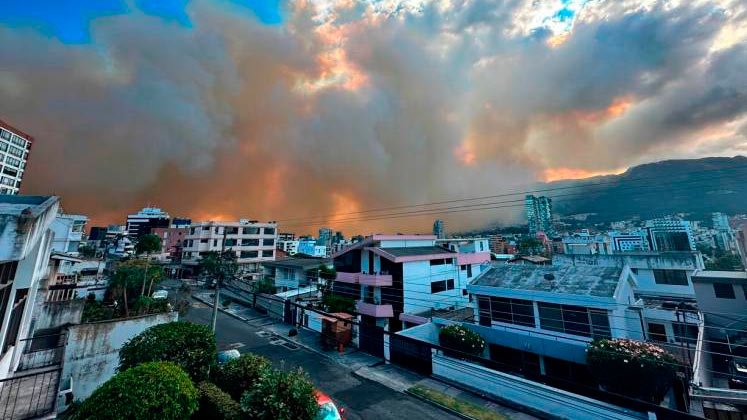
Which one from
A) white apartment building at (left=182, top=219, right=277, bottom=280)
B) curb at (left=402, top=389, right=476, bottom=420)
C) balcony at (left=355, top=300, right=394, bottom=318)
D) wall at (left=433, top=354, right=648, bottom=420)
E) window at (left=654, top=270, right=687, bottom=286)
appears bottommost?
curb at (left=402, top=389, right=476, bottom=420)

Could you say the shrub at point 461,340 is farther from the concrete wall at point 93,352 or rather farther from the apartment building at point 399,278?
the concrete wall at point 93,352

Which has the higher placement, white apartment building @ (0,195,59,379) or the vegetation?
white apartment building @ (0,195,59,379)

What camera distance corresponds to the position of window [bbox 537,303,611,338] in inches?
747

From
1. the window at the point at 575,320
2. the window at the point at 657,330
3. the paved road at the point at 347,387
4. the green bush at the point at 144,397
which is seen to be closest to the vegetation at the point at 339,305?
the paved road at the point at 347,387

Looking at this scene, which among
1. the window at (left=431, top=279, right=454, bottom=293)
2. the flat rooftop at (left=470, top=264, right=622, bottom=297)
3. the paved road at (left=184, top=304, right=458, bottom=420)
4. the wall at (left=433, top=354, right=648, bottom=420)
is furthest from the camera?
the window at (left=431, top=279, right=454, bottom=293)

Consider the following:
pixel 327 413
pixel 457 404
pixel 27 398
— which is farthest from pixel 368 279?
pixel 27 398

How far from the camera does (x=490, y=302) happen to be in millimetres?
24172

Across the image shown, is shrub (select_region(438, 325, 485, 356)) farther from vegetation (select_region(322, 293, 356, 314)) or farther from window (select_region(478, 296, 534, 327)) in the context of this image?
vegetation (select_region(322, 293, 356, 314))

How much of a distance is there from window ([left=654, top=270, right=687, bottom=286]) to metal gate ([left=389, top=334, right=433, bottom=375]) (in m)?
34.3

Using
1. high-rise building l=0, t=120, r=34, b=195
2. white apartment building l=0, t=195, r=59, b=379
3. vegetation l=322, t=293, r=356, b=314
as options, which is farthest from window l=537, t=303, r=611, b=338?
high-rise building l=0, t=120, r=34, b=195

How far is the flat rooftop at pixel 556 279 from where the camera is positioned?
2031 cm

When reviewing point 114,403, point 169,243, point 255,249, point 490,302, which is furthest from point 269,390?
point 169,243

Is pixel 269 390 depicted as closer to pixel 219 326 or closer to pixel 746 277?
pixel 219 326

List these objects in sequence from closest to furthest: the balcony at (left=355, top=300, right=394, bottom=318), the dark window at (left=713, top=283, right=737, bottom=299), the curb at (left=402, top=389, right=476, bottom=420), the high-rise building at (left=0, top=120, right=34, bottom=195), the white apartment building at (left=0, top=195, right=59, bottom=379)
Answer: the white apartment building at (left=0, top=195, right=59, bottom=379) → the curb at (left=402, top=389, right=476, bottom=420) → the dark window at (left=713, top=283, right=737, bottom=299) → the balcony at (left=355, top=300, right=394, bottom=318) → the high-rise building at (left=0, top=120, right=34, bottom=195)
